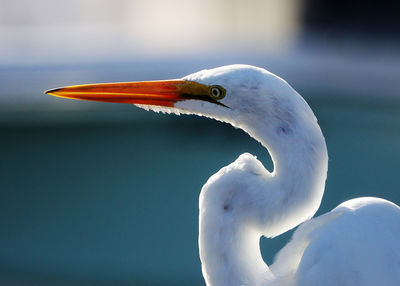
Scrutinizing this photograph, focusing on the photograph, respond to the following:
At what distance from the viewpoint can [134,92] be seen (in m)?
1.76

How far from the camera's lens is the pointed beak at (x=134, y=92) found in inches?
67.2

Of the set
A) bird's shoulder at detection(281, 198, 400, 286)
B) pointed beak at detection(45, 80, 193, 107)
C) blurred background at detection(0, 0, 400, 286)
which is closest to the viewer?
bird's shoulder at detection(281, 198, 400, 286)

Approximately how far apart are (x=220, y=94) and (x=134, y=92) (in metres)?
0.24

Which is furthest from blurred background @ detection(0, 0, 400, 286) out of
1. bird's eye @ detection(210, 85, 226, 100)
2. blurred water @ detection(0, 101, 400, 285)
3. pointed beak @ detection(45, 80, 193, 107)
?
bird's eye @ detection(210, 85, 226, 100)

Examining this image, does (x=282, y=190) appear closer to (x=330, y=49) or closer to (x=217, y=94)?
(x=217, y=94)

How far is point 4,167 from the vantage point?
4809 mm

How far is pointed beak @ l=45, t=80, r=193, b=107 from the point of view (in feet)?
5.60

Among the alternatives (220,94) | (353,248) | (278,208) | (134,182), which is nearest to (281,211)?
(278,208)

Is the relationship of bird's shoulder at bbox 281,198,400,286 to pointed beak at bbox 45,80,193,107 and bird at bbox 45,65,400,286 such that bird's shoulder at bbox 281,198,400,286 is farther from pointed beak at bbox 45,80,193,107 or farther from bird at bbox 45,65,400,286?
pointed beak at bbox 45,80,193,107

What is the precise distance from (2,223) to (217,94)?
3.49 metres

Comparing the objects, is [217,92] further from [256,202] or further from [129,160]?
[129,160]

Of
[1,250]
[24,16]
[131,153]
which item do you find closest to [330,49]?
[131,153]

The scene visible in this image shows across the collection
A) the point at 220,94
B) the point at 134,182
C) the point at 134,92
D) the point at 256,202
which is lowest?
the point at 256,202

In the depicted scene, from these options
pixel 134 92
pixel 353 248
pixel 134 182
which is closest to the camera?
pixel 353 248
